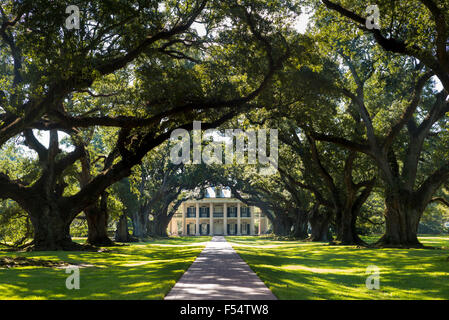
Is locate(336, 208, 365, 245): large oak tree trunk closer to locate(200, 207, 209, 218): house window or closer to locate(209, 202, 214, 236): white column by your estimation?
locate(209, 202, 214, 236): white column

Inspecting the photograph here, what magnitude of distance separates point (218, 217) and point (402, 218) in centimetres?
6083

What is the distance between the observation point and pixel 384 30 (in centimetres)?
1485

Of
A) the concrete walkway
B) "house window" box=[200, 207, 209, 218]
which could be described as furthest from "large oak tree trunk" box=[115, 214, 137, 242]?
"house window" box=[200, 207, 209, 218]

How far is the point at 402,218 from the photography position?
74.7 feet

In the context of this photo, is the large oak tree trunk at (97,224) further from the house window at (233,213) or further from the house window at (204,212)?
the house window at (233,213)

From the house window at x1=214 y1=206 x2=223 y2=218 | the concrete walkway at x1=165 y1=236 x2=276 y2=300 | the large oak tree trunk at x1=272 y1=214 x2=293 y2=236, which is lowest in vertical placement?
the large oak tree trunk at x1=272 y1=214 x2=293 y2=236

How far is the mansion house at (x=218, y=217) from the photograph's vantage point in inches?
3204

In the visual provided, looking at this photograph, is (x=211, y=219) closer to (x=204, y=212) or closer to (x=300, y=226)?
(x=204, y=212)

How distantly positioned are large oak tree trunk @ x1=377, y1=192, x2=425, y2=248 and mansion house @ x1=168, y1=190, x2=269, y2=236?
191 ft

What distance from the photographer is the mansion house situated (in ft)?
267

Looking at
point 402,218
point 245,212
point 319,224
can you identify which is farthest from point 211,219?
point 402,218

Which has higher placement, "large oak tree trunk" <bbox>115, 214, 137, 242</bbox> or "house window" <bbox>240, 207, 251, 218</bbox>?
"house window" <bbox>240, 207, 251, 218</bbox>
